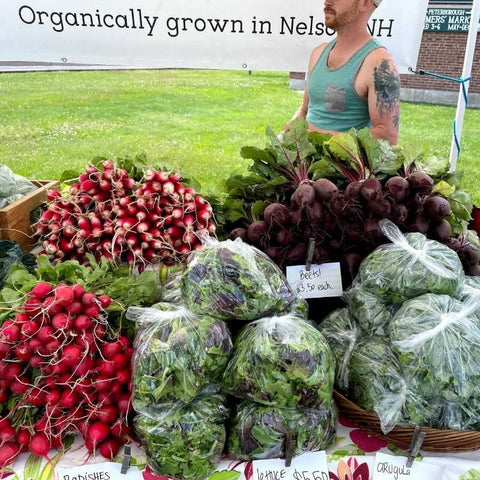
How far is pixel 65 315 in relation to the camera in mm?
1213

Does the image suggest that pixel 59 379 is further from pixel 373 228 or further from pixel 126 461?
pixel 373 228

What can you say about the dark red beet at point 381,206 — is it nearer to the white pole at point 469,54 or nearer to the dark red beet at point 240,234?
the dark red beet at point 240,234

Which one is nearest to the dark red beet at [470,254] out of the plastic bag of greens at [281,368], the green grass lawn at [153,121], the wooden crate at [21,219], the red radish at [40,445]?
the plastic bag of greens at [281,368]

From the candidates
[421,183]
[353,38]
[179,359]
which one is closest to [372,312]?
[421,183]

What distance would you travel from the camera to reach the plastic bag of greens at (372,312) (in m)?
1.27

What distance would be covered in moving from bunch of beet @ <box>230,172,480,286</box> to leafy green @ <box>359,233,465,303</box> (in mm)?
123

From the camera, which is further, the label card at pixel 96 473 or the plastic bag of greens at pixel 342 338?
the plastic bag of greens at pixel 342 338

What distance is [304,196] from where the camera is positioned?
143cm

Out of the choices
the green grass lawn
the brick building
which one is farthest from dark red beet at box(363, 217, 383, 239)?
the brick building

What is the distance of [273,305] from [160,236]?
0.63m

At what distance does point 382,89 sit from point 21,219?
1.70 meters

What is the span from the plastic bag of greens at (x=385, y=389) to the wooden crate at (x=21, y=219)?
130cm

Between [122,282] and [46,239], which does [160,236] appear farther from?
[46,239]

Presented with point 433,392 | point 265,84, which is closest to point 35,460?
point 433,392
